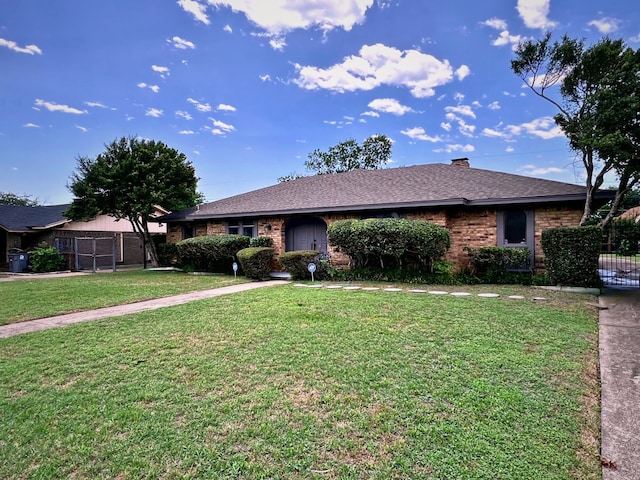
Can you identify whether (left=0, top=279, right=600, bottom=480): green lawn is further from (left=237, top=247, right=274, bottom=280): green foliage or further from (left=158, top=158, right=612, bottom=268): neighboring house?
(left=237, top=247, right=274, bottom=280): green foliage

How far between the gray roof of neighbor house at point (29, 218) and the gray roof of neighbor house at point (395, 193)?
6036 mm

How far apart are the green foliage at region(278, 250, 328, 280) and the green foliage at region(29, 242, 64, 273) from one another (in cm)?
1206

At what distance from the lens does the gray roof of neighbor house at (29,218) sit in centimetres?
1683

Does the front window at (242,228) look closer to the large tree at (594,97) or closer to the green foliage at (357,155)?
the large tree at (594,97)

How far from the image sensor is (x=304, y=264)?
11.2 metres

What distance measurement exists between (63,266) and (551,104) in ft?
68.1

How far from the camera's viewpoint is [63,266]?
1659cm

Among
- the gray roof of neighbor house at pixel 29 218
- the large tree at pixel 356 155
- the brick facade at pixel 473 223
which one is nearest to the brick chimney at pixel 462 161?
the brick facade at pixel 473 223

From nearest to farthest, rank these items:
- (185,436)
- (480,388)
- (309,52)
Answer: (185,436)
(480,388)
(309,52)

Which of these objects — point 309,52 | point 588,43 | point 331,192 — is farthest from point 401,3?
point 331,192

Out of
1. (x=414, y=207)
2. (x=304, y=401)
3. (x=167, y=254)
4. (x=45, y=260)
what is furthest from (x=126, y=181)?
(x=304, y=401)

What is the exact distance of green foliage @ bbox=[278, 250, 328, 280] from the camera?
1116 cm

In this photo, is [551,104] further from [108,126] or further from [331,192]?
[108,126]

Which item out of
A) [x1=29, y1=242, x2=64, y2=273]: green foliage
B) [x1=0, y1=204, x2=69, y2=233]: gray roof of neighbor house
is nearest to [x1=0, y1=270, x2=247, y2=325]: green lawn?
[x1=29, y1=242, x2=64, y2=273]: green foliage
